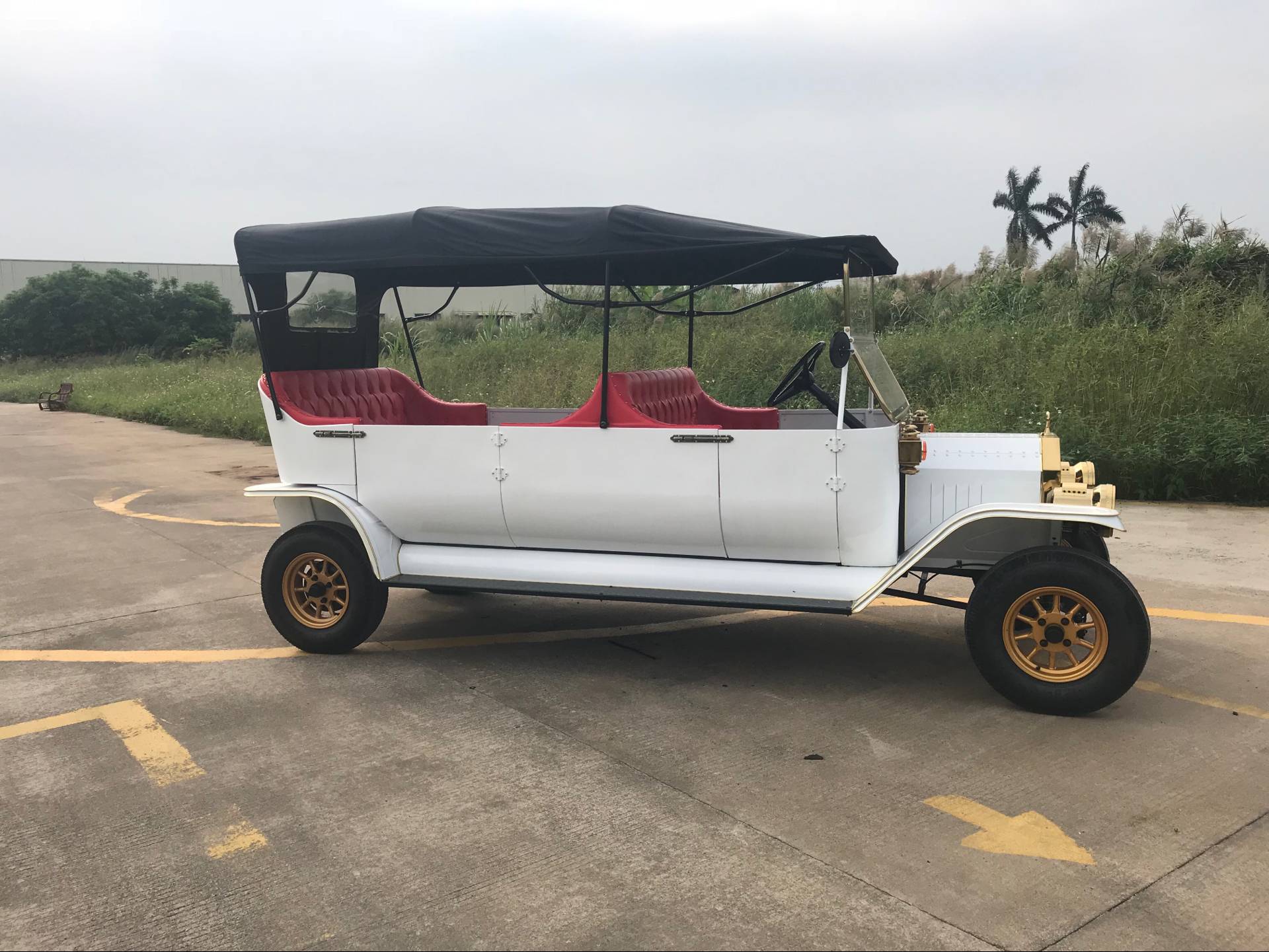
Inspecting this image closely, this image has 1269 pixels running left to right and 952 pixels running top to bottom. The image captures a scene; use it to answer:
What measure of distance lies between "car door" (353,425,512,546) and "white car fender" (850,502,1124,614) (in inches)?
76.5

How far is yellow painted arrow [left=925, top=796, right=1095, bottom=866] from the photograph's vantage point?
3.30 metres

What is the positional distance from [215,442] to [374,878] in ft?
49.2

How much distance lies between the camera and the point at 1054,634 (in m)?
4.39

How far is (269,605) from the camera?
5574 mm

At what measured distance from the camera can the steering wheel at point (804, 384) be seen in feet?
17.6

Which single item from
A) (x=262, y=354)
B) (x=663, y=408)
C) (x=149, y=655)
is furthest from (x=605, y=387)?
(x=149, y=655)

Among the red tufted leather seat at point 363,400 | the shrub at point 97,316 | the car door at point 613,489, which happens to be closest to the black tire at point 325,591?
the red tufted leather seat at point 363,400

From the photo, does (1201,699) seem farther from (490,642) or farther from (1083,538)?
(490,642)

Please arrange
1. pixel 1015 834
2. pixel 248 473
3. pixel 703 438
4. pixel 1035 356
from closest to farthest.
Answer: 1. pixel 1015 834
2. pixel 703 438
3. pixel 1035 356
4. pixel 248 473

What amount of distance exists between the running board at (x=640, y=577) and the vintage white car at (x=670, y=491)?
1 cm

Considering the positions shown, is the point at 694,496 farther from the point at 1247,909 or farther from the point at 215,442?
the point at 215,442

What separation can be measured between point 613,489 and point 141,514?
6913 millimetres

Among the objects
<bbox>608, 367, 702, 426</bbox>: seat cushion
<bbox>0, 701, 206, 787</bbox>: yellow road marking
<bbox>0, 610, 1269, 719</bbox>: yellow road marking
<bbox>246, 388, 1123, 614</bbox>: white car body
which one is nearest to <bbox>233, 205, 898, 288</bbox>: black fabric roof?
<bbox>608, 367, 702, 426</bbox>: seat cushion

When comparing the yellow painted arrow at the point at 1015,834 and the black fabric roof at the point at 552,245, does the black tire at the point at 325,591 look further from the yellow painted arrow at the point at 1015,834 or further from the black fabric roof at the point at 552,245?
the yellow painted arrow at the point at 1015,834
